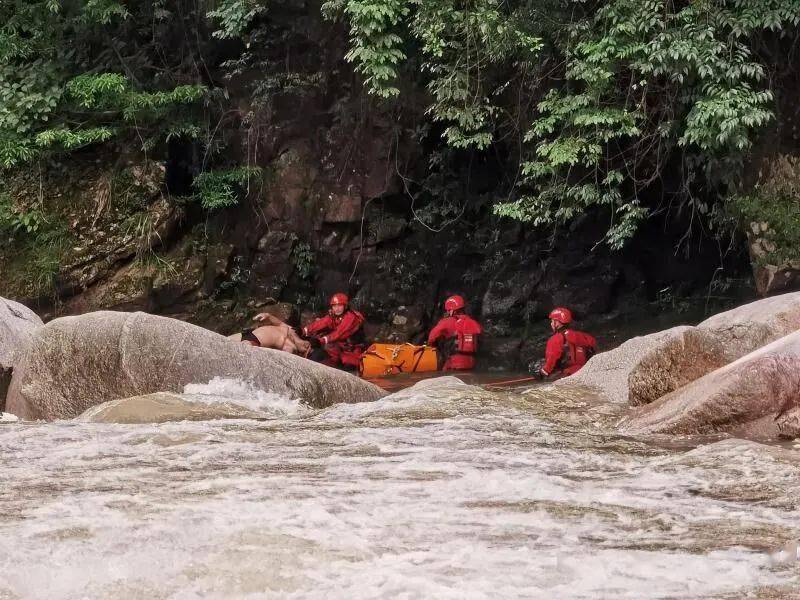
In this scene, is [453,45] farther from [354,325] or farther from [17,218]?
[17,218]

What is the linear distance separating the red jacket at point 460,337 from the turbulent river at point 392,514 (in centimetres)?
622

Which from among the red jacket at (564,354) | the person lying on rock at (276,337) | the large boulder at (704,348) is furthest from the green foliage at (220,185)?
the large boulder at (704,348)

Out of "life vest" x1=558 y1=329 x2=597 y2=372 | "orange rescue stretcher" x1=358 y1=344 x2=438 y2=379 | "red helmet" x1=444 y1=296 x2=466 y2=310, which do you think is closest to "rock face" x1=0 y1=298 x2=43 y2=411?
"orange rescue stretcher" x1=358 y1=344 x2=438 y2=379

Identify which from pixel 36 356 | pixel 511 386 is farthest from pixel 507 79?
pixel 36 356

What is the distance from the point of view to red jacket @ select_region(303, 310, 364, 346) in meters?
12.5

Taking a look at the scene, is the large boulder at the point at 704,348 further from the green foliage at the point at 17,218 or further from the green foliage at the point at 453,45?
the green foliage at the point at 17,218

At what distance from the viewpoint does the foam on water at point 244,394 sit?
23.4ft

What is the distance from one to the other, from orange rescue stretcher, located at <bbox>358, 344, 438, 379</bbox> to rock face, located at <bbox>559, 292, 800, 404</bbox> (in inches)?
182

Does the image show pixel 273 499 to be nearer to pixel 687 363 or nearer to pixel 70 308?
pixel 687 363

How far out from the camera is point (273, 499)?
3.83 metres

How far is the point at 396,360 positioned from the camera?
12.0 m

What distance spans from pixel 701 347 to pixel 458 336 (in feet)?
17.9

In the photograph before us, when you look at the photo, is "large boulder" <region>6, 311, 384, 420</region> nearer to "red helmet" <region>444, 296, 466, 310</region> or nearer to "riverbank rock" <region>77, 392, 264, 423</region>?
"riverbank rock" <region>77, 392, 264, 423</region>

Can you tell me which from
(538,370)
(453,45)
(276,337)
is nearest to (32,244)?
(276,337)
